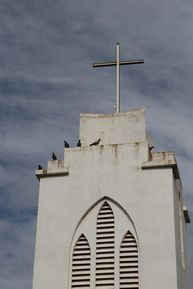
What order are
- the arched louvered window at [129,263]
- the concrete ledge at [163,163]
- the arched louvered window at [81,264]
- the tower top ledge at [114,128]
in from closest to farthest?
the arched louvered window at [129,263] < the arched louvered window at [81,264] < the concrete ledge at [163,163] < the tower top ledge at [114,128]

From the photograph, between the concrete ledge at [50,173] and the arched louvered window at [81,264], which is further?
the concrete ledge at [50,173]

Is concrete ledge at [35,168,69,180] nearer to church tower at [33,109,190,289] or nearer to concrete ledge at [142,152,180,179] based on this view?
church tower at [33,109,190,289]

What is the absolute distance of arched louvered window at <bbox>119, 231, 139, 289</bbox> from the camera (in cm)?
2088

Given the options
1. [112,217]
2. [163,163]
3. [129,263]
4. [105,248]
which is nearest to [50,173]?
[112,217]

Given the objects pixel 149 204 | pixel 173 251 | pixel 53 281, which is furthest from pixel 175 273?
pixel 53 281

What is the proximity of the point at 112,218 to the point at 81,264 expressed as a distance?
5.79 ft

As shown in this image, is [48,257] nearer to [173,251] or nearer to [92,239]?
[92,239]

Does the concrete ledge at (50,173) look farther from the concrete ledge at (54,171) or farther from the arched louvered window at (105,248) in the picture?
the arched louvered window at (105,248)

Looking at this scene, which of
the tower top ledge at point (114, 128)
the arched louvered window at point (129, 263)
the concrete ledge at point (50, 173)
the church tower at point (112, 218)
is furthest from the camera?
the tower top ledge at point (114, 128)

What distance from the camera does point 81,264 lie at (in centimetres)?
2158

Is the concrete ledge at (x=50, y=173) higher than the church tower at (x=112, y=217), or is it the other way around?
the concrete ledge at (x=50, y=173)

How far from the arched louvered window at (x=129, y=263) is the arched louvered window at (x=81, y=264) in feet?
3.56

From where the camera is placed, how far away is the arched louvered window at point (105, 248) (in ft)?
69.3

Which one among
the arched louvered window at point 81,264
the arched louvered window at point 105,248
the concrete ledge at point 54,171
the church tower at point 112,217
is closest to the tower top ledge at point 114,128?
the church tower at point 112,217
